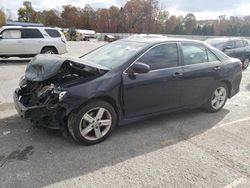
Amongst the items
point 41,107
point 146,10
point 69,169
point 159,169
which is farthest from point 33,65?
point 146,10

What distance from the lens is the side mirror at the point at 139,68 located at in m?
3.81

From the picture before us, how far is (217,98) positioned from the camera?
5.23 metres

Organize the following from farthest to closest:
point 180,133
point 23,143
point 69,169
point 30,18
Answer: point 30,18
point 180,133
point 23,143
point 69,169

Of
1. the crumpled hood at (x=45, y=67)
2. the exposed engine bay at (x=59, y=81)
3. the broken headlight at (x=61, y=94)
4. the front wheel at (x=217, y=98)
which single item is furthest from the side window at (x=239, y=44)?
the broken headlight at (x=61, y=94)

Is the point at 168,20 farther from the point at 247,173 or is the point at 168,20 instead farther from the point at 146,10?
the point at 247,173

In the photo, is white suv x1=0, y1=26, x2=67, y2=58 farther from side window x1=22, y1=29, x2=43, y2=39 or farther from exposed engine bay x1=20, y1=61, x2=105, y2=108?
exposed engine bay x1=20, y1=61, x2=105, y2=108

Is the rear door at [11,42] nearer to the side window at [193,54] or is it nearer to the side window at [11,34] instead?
the side window at [11,34]

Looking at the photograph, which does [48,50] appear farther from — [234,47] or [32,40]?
[234,47]

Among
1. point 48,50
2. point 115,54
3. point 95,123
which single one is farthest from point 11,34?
point 95,123

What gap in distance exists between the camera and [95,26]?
81938 millimetres

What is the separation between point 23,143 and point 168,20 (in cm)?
8225

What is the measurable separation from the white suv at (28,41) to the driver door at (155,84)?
30.3 ft

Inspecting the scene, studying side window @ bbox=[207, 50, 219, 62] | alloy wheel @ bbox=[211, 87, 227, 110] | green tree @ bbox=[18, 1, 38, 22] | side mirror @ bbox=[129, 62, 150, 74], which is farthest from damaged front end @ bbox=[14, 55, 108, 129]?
green tree @ bbox=[18, 1, 38, 22]

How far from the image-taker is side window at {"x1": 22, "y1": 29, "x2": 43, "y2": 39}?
11970 millimetres
